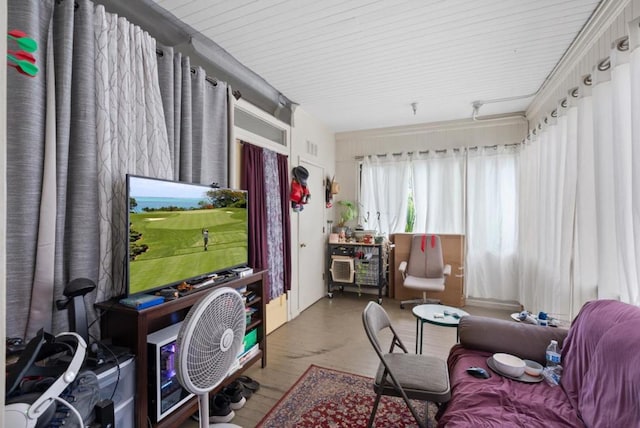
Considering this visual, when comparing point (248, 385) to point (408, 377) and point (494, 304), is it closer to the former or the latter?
point (408, 377)

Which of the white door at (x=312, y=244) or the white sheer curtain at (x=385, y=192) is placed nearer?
the white door at (x=312, y=244)

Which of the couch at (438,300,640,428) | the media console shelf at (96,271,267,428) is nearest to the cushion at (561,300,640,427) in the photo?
the couch at (438,300,640,428)

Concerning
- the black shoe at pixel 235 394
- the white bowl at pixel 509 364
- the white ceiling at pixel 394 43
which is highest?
the white ceiling at pixel 394 43

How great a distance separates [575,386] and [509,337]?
45 cm

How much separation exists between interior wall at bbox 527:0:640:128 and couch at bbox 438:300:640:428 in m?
1.69

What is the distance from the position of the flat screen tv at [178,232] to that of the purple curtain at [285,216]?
3.32 ft

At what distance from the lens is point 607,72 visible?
6.19 feet

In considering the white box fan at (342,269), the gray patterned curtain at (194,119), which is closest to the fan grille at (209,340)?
the gray patterned curtain at (194,119)

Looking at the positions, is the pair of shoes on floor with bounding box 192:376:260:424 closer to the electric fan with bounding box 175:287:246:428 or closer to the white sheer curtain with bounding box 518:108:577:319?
the electric fan with bounding box 175:287:246:428

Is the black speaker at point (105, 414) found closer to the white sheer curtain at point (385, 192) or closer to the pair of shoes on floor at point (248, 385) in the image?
the pair of shoes on floor at point (248, 385)

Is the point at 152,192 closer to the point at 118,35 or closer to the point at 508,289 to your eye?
the point at 118,35

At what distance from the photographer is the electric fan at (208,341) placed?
129 centimetres

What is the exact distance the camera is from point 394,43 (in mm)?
2344

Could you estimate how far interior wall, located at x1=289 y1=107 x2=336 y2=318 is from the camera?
377 centimetres
